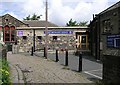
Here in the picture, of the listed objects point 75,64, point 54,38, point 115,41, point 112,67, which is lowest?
point 75,64

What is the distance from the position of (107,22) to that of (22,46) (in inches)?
684

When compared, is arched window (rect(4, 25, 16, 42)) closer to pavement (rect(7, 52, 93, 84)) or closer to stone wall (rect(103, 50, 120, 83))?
pavement (rect(7, 52, 93, 84))

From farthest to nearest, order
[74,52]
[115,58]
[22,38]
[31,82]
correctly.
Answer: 1. [22,38]
2. [74,52]
3. [31,82]
4. [115,58]

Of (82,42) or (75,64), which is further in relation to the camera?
(82,42)

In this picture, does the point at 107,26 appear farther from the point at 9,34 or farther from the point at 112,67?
the point at 9,34

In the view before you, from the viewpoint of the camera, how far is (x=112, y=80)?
9531mm

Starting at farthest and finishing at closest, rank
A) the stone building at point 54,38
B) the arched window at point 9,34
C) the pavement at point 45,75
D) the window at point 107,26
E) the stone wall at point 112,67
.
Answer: the arched window at point 9,34 < the stone building at point 54,38 < the window at point 107,26 < the pavement at point 45,75 < the stone wall at point 112,67

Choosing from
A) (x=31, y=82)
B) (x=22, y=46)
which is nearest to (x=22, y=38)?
(x=22, y=46)

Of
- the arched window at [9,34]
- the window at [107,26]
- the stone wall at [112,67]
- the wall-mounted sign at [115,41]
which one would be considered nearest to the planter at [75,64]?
the window at [107,26]

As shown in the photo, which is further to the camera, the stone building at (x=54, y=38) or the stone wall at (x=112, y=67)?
the stone building at (x=54, y=38)

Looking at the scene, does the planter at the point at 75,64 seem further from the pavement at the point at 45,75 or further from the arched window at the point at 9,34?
the arched window at the point at 9,34

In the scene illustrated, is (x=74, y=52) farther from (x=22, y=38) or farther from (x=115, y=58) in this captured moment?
(x=115, y=58)

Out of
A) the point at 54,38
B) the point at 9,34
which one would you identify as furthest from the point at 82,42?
the point at 9,34

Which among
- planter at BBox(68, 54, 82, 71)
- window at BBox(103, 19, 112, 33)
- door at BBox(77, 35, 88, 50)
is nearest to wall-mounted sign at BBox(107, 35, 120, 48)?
planter at BBox(68, 54, 82, 71)
